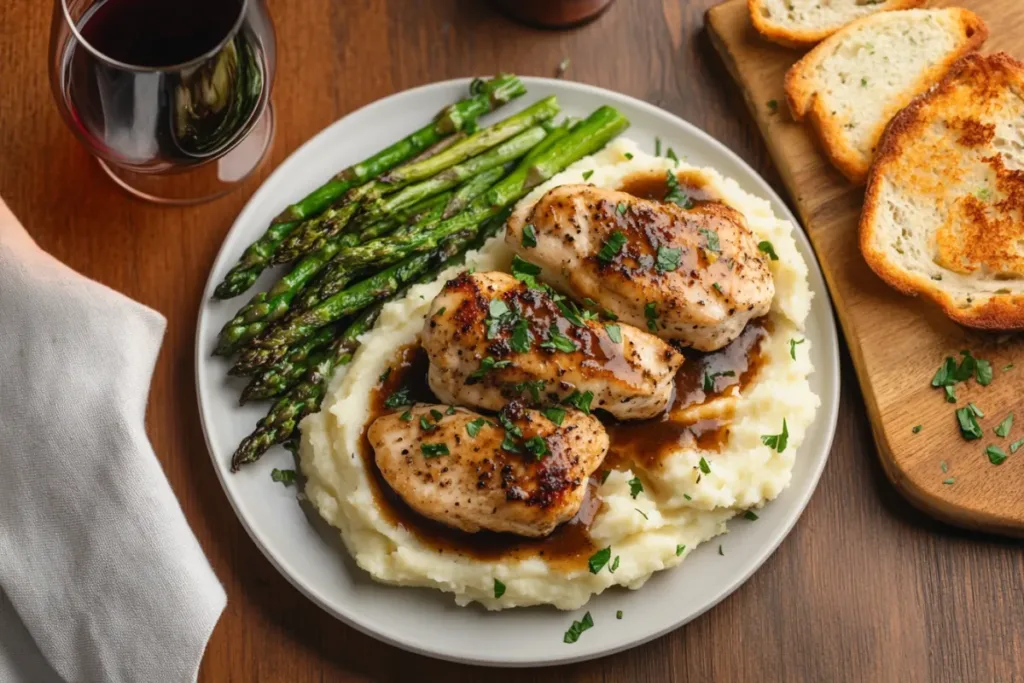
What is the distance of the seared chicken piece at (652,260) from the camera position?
17.7ft

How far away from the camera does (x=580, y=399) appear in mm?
5289

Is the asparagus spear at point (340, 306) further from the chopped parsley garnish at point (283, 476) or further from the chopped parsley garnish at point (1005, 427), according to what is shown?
the chopped parsley garnish at point (1005, 427)

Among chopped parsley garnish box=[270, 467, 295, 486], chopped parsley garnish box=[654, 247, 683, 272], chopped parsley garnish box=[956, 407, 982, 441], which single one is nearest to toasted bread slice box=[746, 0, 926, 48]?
chopped parsley garnish box=[654, 247, 683, 272]

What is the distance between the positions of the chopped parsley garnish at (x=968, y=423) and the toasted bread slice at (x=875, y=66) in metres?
1.50

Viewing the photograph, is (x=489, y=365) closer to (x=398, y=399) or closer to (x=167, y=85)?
(x=398, y=399)

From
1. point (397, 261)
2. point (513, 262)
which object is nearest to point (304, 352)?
point (397, 261)

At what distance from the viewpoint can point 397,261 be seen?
5.86 metres

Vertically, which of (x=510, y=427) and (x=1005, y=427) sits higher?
(x=510, y=427)

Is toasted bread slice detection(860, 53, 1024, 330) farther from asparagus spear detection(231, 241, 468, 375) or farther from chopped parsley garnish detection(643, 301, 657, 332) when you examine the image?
asparagus spear detection(231, 241, 468, 375)

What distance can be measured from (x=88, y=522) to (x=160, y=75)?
2358mm

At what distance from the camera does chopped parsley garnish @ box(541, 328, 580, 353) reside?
5.21m

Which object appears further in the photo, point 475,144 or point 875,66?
point 875,66

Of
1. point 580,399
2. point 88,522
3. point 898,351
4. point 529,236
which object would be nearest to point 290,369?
point 88,522

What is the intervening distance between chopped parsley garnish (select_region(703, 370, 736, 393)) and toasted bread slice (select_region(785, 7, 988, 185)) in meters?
1.54
